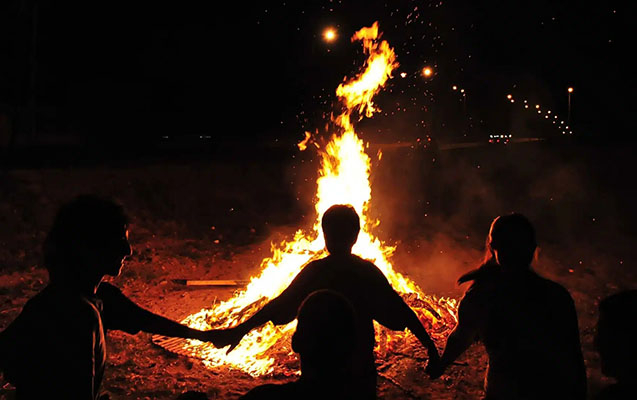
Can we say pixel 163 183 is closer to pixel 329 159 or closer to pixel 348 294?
pixel 329 159

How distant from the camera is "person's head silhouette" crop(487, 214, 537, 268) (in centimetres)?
292

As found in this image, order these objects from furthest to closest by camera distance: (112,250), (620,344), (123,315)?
(123,315) < (112,250) < (620,344)

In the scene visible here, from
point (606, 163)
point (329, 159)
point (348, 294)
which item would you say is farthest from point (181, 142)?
point (348, 294)

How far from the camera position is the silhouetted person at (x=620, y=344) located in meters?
2.09

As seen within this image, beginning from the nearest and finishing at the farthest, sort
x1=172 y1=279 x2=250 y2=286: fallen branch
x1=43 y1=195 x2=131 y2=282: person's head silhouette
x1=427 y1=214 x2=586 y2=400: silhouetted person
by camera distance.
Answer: x1=43 y1=195 x2=131 y2=282: person's head silhouette → x1=427 y1=214 x2=586 y2=400: silhouetted person → x1=172 y1=279 x2=250 y2=286: fallen branch

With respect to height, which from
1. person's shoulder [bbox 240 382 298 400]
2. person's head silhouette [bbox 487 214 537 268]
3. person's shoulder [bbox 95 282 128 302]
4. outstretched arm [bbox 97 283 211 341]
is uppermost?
person's head silhouette [bbox 487 214 537 268]

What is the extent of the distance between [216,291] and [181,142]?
54.2 ft

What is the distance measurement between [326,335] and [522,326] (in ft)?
4.78

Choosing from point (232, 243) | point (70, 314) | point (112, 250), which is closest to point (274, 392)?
point (70, 314)

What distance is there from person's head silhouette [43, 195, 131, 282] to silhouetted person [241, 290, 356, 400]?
3.73ft

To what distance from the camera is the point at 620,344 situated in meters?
2.14

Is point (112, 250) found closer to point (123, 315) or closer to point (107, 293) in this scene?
point (107, 293)

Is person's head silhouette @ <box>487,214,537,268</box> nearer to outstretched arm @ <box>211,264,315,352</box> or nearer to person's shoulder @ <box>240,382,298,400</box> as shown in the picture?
outstretched arm @ <box>211,264,315,352</box>

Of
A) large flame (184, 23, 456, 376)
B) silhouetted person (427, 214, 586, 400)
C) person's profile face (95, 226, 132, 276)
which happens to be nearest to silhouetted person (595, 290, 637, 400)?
silhouetted person (427, 214, 586, 400)
